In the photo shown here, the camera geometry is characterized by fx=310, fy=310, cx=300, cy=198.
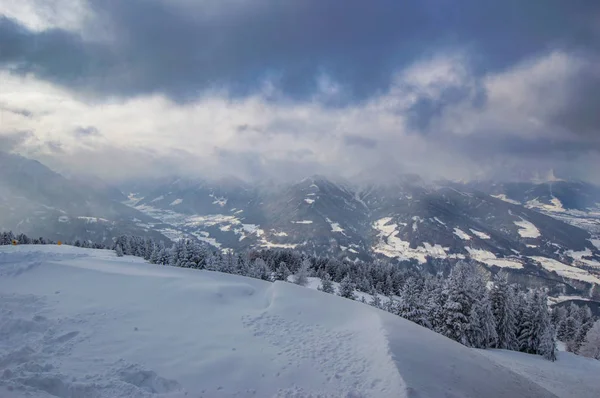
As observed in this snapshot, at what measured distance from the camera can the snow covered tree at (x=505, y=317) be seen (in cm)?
4175

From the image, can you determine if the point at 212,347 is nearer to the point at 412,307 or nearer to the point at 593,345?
the point at 412,307

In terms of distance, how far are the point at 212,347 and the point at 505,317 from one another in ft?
144

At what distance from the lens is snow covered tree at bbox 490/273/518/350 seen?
41.8 metres

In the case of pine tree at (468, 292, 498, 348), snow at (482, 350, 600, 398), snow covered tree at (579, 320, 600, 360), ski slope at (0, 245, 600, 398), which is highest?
ski slope at (0, 245, 600, 398)

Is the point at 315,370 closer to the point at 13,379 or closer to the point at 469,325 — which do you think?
the point at 13,379

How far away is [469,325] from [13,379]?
39.4m

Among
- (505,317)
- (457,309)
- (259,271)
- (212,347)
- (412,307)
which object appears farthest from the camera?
(259,271)

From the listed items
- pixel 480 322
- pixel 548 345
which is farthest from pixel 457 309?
pixel 548 345

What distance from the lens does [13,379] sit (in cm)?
921

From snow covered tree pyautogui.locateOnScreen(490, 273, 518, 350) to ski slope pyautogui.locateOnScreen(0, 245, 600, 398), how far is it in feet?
107

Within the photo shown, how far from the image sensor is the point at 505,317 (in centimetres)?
4181

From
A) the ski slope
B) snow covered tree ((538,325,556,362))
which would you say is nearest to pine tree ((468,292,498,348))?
snow covered tree ((538,325,556,362))

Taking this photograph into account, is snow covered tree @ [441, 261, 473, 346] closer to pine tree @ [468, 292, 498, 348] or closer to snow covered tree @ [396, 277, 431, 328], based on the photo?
pine tree @ [468, 292, 498, 348]

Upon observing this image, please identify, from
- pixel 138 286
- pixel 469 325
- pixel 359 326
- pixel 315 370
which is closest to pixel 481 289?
pixel 469 325
